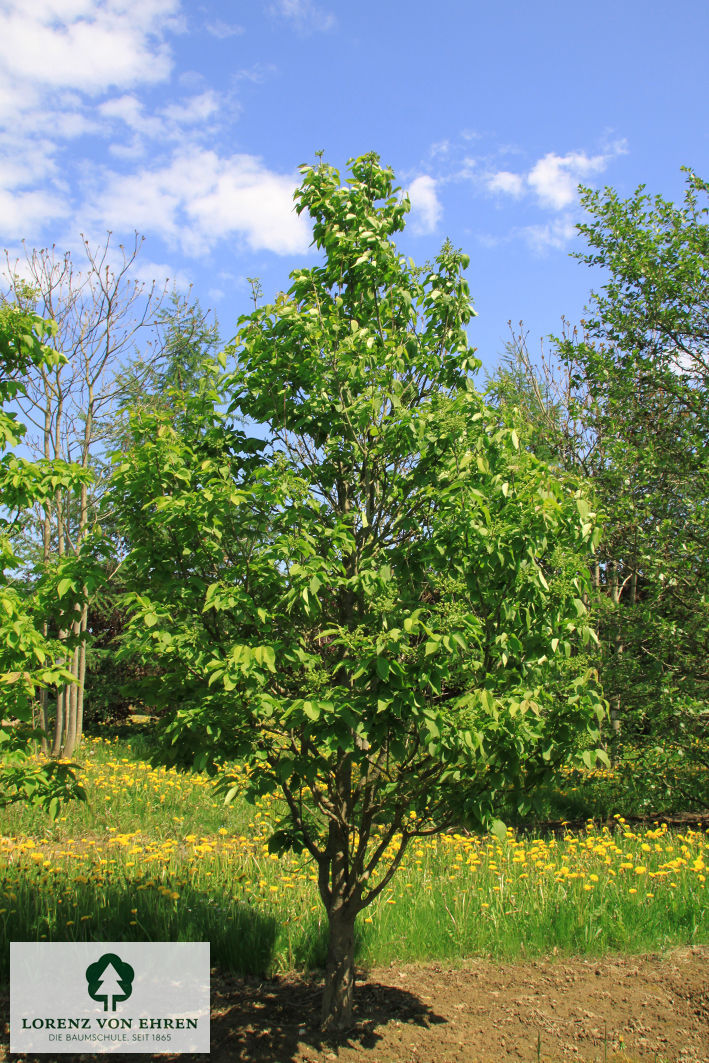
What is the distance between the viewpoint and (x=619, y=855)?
643cm

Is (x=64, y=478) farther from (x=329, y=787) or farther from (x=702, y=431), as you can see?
(x=702, y=431)

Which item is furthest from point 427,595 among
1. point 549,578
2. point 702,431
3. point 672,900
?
point 702,431

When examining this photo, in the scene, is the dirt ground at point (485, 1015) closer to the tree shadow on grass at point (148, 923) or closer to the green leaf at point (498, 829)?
the tree shadow on grass at point (148, 923)

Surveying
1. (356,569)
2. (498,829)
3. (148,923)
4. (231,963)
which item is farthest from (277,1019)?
(356,569)

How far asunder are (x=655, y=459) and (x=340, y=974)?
5707 mm

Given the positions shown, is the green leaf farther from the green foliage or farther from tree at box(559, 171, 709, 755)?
→ tree at box(559, 171, 709, 755)

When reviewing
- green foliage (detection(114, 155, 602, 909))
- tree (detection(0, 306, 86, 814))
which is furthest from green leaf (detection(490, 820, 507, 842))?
tree (detection(0, 306, 86, 814))

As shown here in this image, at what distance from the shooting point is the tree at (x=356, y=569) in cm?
285

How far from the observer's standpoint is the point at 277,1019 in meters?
3.86

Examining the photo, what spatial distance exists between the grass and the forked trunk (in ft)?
2.23

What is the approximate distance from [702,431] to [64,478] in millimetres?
6530

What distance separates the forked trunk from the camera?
365 cm

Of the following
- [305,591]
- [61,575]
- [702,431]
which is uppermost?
[702,431]

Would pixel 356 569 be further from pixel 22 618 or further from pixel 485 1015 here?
pixel 485 1015
